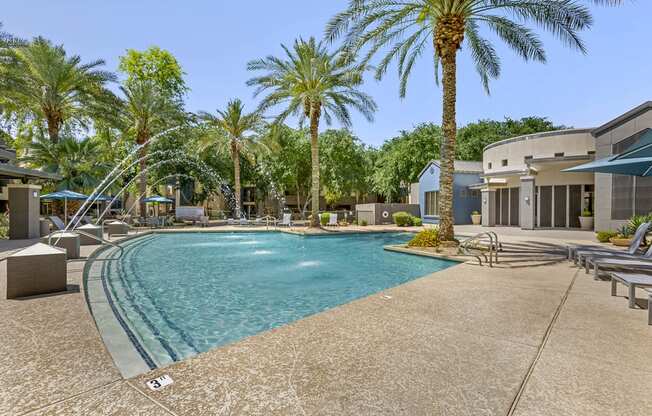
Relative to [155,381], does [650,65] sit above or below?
above

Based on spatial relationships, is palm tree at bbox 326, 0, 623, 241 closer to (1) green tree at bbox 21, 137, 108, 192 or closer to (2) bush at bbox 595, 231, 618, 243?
(2) bush at bbox 595, 231, 618, 243

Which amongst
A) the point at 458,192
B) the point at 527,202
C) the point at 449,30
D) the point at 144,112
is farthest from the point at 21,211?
the point at 458,192

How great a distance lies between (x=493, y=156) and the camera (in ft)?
83.6

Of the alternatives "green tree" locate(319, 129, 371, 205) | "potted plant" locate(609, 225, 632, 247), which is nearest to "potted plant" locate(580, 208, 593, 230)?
"potted plant" locate(609, 225, 632, 247)

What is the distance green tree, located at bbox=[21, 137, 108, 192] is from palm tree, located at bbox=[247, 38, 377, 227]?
41.2 ft

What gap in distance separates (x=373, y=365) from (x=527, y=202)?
69.0 ft

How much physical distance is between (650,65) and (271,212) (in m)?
40.9

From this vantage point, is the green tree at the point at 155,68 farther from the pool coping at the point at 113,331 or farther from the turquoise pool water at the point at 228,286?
the pool coping at the point at 113,331

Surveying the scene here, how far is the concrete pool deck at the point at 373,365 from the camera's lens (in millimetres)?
2588

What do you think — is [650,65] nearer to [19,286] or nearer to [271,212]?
[19,286]

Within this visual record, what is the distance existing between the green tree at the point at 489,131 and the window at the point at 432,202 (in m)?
18.8

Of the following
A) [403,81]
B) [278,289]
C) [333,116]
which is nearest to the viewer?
[278,289]

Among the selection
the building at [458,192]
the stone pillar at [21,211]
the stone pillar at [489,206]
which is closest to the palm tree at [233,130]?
the stone pillar at [21,211]

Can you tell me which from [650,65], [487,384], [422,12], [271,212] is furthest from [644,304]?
[271,212]
